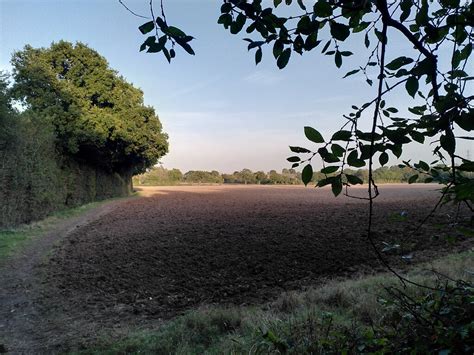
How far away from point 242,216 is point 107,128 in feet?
35.7

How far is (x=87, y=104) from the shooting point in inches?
723

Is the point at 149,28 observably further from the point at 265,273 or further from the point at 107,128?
the point at 107,128

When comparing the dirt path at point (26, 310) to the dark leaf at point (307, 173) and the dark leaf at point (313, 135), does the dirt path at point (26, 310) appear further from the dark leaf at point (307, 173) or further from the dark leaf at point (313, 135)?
the dark leaf at point (313, 135)

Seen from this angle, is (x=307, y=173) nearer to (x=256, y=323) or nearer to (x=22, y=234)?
(x=256, y=323)

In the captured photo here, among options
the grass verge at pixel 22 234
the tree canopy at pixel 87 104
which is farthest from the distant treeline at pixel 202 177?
the grass verge at pixel 22 234

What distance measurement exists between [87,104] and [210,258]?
14856mm

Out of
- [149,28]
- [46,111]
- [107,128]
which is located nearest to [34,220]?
[46,111]

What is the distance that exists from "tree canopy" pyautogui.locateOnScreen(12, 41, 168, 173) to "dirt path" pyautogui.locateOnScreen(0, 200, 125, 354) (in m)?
9.68

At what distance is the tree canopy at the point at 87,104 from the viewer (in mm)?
16516

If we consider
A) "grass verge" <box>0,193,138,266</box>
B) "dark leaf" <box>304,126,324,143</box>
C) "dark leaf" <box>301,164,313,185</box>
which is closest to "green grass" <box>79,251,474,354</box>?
"dark leaf" <box>301,164,313,185</box>

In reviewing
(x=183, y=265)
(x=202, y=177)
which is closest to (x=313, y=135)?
(x=183, y=265)

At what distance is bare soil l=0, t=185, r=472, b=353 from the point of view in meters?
4.45

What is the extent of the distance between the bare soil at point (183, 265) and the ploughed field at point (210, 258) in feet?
0.06

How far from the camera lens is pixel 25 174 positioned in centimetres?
1161
